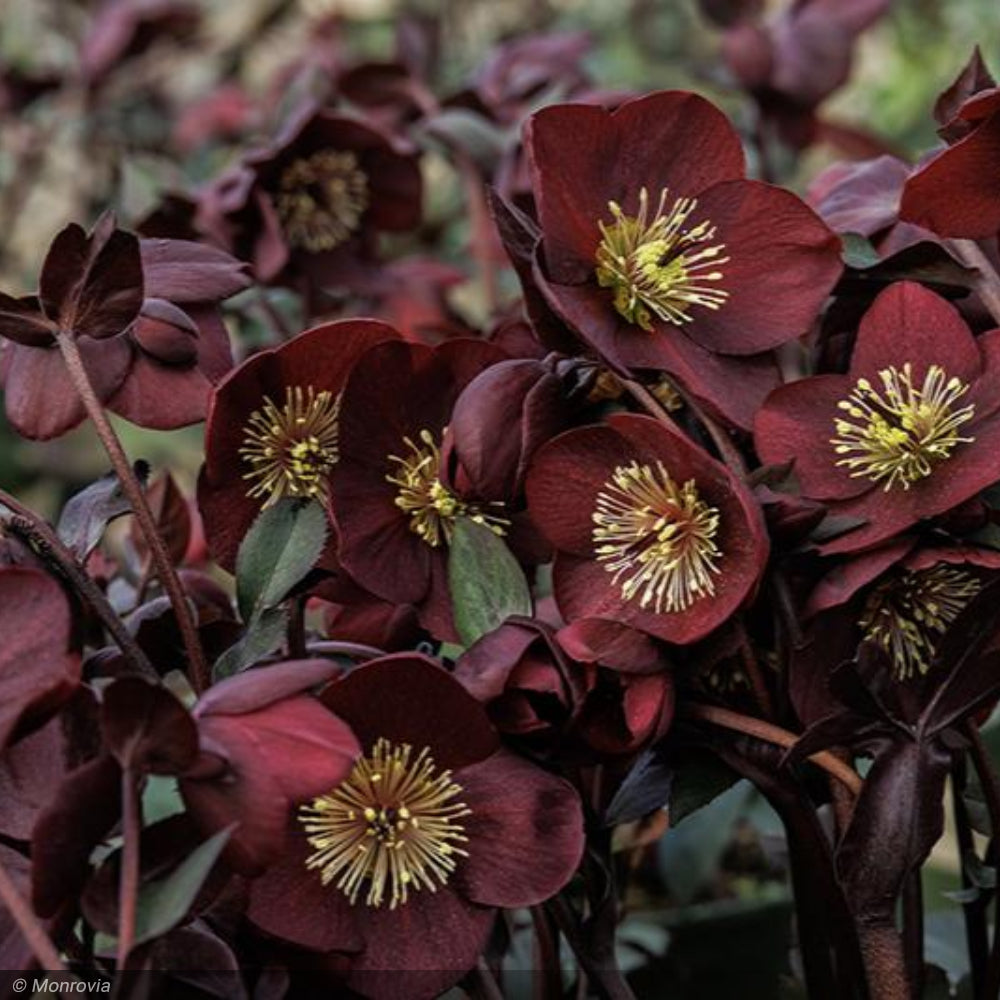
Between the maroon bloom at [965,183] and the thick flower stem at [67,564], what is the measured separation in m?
0.27

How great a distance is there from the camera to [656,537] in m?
0.54

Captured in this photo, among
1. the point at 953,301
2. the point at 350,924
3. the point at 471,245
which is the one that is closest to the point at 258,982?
the point at 350,924

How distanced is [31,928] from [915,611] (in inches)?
10.9

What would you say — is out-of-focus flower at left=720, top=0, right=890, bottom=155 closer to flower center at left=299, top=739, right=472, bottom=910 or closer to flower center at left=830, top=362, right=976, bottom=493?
flower center at left=830, top=362, right=976, bottom=493

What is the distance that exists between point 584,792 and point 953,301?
20 cm

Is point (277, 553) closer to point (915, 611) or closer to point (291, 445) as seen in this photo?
point (291, 445)


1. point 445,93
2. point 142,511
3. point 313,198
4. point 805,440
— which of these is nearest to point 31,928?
point 142,511

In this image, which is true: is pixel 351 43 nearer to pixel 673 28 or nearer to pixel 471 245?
pixel 673 28

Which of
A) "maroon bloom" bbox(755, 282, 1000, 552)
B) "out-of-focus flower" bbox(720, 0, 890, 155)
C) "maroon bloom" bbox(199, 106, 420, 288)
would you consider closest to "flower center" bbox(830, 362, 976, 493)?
"maroon bloom" bbox(755, 282, 1000, 552)

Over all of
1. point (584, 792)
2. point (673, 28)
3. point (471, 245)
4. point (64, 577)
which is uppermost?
point (64, 577)

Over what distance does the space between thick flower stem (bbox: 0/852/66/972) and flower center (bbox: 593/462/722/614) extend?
0.20 m

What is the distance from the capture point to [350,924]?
1.67ft

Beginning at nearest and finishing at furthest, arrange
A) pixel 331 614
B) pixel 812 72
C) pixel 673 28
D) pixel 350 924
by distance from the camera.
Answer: pixel 350 924 < pixel 331 614 < pixel 812 72 < pixel 673 28

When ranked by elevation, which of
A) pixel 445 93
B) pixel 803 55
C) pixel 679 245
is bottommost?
pixel 445 93
